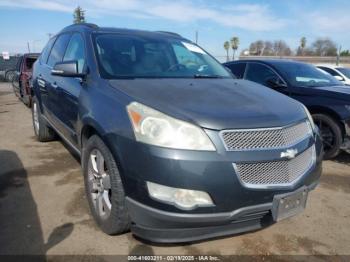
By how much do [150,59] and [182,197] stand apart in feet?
6.04

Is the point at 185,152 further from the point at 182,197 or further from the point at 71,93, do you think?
the point at 71,93

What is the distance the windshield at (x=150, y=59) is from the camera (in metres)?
3.42

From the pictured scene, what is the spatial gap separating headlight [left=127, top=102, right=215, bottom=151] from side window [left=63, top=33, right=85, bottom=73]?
140 cm

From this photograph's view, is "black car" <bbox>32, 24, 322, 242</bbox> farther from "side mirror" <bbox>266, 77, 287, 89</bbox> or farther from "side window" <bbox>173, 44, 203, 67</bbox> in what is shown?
"side mirror" <bbox>266, 77, 287, 89</bbox>

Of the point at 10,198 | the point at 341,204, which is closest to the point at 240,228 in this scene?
the point at 341,204

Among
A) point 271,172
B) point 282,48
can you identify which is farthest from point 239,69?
point 282,48

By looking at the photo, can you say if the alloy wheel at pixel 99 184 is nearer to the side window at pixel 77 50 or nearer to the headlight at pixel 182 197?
the headlight at pixel 182 197

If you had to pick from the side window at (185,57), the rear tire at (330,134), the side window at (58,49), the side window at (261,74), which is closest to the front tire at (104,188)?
the side window at (185,57)

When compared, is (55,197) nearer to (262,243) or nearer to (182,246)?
(182,246)

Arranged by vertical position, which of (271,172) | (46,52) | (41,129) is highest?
(46,52)

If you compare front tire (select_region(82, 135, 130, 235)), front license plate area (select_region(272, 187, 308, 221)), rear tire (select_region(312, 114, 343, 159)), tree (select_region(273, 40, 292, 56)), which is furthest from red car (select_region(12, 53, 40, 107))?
tree (select_region(273, 40, 292, 56))

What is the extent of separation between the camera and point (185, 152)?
233 cm

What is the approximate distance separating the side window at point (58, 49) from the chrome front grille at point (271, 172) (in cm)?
316

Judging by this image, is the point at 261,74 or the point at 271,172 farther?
the point at 261,74
